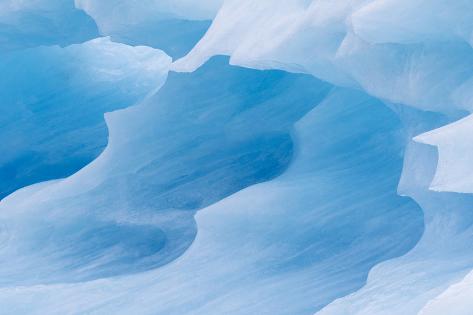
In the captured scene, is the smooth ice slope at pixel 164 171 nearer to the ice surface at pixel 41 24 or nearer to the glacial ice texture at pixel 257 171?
the glacial ice texture at pixel 257 171

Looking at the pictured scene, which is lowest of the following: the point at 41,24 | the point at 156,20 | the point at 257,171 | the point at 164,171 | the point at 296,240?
the point at 296,240

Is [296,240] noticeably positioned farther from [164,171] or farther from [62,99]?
[62,99]

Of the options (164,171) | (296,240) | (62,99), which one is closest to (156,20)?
(164,171)

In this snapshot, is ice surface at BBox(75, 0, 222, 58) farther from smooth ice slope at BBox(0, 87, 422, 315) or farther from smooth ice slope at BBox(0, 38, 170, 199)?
smooth ice slope at BBox(0, 38, 170, 199)

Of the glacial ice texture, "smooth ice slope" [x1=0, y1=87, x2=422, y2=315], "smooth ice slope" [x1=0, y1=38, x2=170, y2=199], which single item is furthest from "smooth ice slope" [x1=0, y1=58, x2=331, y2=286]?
"smooth ice slope" [x1=0, y1=38, x2=170, y2=199]

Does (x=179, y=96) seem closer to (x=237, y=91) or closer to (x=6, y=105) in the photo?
(x=237, y=91)

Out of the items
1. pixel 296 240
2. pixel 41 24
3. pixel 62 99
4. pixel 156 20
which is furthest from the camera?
pixel 62 99

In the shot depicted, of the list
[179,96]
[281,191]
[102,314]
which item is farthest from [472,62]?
[179,96]

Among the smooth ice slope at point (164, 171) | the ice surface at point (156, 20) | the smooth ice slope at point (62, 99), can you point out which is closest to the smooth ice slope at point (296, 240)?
the smooth ice slope at point (164, 171)
